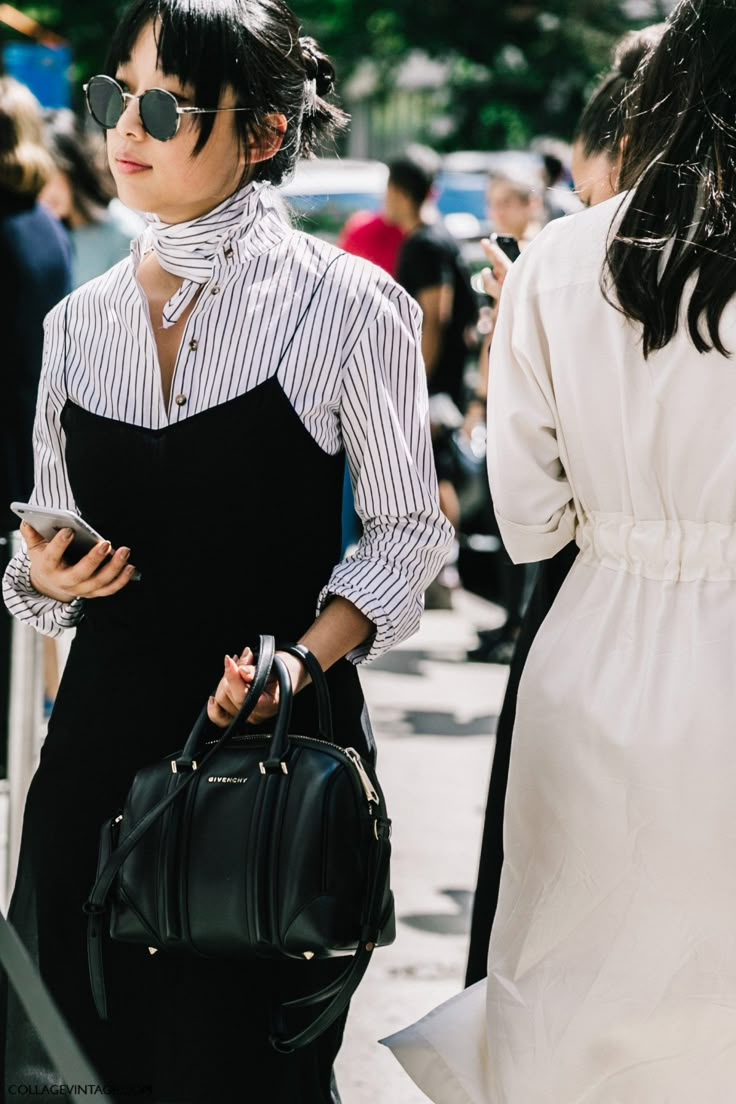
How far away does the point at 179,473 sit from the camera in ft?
Result: 7.84

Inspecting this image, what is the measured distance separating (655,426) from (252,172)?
705mm

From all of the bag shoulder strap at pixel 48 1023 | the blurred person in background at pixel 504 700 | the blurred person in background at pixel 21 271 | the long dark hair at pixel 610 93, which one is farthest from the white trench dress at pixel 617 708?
the blurred person in background at pixel 21 271

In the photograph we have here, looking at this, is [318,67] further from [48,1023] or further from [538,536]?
[48,1023]

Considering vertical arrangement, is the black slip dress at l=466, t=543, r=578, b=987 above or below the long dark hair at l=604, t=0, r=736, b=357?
below

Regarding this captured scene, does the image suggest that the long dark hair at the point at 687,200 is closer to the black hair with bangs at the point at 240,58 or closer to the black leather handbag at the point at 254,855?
the black hair with bangs at the point at 240,58

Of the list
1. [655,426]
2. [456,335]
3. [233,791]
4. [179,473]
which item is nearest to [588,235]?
[655,426]

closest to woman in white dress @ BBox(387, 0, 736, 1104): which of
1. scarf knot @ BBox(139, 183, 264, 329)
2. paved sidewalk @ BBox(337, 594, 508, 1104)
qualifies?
scarf knot @ BBox(139, 183, 264, 329)

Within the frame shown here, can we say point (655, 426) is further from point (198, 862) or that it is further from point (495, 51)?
point (495, 51)

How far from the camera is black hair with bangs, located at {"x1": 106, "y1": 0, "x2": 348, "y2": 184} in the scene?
7.83 ft

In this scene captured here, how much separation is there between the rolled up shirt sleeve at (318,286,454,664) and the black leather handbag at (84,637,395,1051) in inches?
9.8

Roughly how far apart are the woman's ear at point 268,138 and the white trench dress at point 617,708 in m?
0.40

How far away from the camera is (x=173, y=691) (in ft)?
7.92

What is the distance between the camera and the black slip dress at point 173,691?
2355 mm

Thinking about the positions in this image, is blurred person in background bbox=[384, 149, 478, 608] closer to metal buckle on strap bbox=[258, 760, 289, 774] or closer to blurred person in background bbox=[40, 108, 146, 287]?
blurred person in background bbox=[40, 108, 146, 287]
